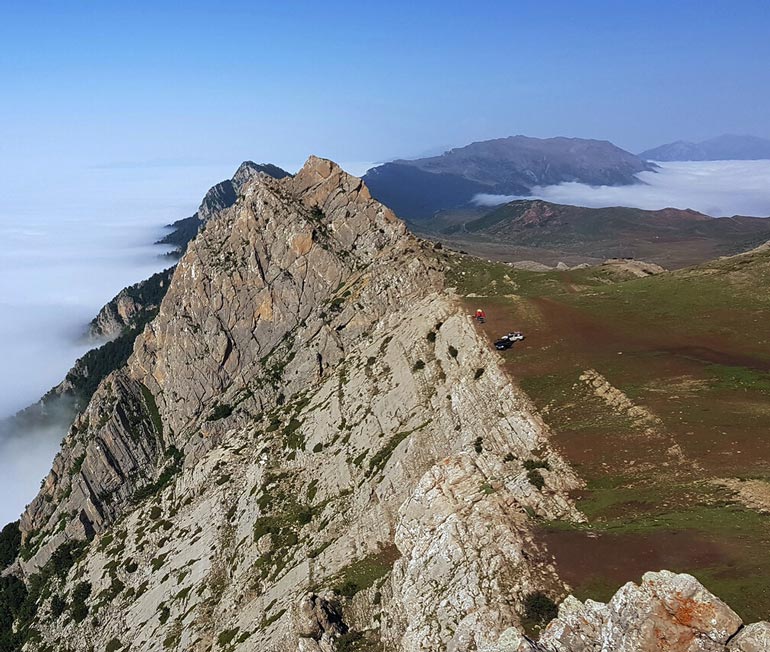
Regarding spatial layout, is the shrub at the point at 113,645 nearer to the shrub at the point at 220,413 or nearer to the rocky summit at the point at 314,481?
the rocky summit at the point at 314,481

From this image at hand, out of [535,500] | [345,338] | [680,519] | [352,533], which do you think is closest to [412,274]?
[345,338]

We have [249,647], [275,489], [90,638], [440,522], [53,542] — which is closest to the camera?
[440,522]

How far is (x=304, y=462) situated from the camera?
268 feet

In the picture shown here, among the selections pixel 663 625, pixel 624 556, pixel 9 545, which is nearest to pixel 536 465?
pixel 624 556

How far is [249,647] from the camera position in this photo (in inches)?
2063

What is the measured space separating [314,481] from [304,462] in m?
5.22

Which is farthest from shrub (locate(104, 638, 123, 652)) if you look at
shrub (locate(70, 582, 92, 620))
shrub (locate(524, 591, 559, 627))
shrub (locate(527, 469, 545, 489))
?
shrub (locate(524, 591, 559, 627))

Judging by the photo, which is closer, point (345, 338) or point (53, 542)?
point (345, 338)

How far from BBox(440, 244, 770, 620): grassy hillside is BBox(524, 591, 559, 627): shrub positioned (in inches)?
75.3

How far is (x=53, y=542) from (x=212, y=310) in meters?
63.0

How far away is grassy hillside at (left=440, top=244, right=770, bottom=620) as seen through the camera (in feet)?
110

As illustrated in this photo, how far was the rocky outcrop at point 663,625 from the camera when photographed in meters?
23.4

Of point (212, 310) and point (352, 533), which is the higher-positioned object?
point (212, 310)

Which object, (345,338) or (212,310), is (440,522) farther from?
(212,310)
